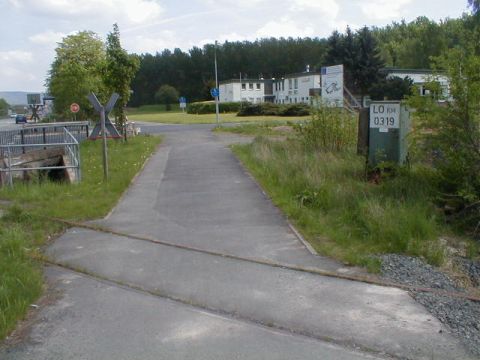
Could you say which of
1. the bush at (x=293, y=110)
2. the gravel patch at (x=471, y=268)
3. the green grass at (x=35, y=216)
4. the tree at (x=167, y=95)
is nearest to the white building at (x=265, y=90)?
the tree at (x=167, y=95)

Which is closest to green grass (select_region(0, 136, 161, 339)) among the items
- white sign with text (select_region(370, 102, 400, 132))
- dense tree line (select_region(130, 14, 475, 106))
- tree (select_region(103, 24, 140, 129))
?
white sign with text (select_region(370, 102, 400, 132))

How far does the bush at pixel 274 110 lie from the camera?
185ft

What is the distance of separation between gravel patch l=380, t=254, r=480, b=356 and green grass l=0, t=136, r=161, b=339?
149 inches

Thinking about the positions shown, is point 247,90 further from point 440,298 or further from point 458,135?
point 440,298

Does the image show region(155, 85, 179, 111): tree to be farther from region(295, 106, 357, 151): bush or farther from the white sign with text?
the white sign with text

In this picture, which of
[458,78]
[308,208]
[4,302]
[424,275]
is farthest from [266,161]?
[4,302]

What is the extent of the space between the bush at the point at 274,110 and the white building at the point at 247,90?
45.2 metres

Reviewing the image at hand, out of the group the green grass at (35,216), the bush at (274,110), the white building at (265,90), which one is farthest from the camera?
the white building at (265,90)

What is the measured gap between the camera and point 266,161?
15.7 m

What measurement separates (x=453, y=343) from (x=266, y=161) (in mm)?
11232

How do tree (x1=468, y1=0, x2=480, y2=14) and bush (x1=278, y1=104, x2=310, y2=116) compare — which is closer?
tree (x1=468, y1=0, x2=480, y2=14)

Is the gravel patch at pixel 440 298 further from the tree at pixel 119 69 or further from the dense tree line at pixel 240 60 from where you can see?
the dense tree line at pixel 240 60

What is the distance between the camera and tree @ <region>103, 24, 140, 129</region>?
25.4 meters

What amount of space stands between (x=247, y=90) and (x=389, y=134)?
99.3m
